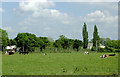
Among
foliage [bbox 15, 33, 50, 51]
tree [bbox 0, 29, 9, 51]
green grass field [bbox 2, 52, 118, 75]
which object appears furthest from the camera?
foliage [bbox 15, 33, 50, 51]

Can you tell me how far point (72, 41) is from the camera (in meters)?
83.5

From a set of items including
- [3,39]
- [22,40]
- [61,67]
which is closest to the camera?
[61,67]

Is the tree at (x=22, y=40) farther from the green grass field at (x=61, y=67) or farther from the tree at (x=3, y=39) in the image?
the green grass field at (x=61, y=67)

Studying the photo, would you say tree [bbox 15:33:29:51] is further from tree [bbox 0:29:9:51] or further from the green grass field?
the green grass field

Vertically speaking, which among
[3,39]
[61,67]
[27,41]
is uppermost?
[3,39]

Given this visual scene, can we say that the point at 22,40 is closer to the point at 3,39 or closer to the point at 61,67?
the point at 3,39

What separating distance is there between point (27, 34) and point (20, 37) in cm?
432

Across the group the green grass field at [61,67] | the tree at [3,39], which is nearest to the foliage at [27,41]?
the tree at [3,39]

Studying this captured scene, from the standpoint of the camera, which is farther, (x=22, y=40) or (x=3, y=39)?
(x=22, y=40)

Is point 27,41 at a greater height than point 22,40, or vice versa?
point 22,40

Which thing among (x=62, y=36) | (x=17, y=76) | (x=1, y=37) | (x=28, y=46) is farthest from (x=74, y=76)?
(x=62, y=36)

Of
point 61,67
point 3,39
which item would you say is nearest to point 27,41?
point 3,39

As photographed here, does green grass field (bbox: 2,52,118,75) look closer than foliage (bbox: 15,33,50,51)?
Yes

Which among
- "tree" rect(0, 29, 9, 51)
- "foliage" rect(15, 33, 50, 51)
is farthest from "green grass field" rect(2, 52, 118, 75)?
"foliage" rect(15, 33, 50, 51)
